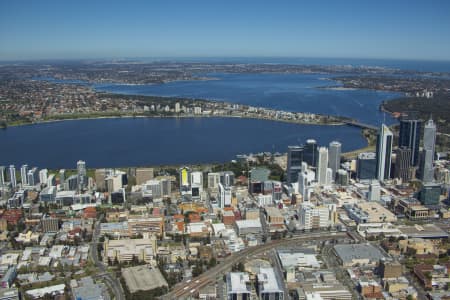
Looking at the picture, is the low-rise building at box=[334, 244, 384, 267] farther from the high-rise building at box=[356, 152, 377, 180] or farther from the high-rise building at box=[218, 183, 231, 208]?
the high-rise building at box=[356, 152, 377, 180]

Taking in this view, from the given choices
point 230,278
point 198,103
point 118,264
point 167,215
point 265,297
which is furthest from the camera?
point 198,103

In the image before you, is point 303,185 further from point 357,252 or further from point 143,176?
point 143,176

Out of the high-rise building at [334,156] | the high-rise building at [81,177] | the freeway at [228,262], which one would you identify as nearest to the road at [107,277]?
the freeway at [228,262]

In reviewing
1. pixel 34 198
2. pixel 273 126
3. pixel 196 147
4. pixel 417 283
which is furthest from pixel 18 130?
pixel 417 283

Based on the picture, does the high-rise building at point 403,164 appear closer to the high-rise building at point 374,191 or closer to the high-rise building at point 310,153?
the high-rise building at point 374,191

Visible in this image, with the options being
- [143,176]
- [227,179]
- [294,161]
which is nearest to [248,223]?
[227,179]

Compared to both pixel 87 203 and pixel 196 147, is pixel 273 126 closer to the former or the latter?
pixel 196 147

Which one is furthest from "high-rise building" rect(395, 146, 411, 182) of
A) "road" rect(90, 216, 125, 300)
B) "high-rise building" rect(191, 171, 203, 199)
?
"road" rect(90, 216, 125, 300)
